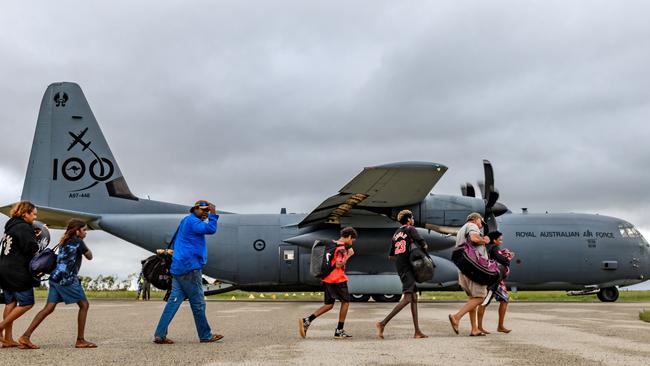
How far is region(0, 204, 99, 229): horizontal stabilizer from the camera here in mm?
22692

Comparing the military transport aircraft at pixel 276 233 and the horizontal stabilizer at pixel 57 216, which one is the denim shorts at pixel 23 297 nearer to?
the military transport aircraft at pixel 276 233

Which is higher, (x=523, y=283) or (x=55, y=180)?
(x=55, y=180)

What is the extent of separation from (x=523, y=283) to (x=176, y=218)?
13444 millimetres

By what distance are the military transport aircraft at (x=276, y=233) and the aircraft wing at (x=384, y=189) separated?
127 centimetres

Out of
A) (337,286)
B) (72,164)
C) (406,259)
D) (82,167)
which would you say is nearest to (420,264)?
(406,259)

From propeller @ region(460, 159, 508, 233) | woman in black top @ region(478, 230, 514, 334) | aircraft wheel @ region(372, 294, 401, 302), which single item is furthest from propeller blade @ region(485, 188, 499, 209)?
woman in black top @ region(478, 230, 514, 334)

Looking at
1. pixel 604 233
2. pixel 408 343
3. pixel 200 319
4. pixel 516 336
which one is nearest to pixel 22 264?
pixel 200 319

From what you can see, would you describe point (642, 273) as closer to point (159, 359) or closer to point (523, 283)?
point (523, 283)

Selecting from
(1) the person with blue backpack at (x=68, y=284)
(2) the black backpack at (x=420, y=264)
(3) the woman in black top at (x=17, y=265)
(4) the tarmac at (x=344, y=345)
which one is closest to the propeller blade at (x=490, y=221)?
(4) the tarmac at (x=344, y=345)

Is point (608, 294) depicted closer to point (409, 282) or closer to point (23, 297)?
point (409, 282)

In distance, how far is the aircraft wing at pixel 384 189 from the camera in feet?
56.5

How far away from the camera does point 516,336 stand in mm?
10930

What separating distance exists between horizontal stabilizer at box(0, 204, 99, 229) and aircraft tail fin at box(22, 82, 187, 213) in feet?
1.88

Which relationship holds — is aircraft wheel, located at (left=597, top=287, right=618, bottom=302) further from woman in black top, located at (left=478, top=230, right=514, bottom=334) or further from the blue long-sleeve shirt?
the blue long-sleeve shirt
